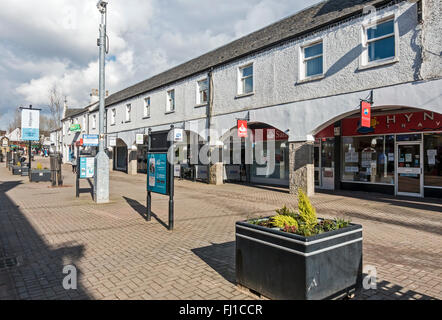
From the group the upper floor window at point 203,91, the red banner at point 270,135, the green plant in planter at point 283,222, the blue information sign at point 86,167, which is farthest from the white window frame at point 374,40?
the blue information sign at point 86,167

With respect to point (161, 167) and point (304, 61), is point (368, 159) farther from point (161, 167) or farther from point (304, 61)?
point (161, 167)

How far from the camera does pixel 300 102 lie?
1279 cm

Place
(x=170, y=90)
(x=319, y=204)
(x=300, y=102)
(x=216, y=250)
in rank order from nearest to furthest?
(x=216, y=250) < (x=319, y=204) < (x=300, y=102) < (x=170, y=90)

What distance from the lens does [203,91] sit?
61.5 feet

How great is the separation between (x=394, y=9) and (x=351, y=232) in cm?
956

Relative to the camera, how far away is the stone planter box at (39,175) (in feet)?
58.4

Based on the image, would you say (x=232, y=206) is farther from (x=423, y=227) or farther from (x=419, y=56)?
(x=419, y=56)

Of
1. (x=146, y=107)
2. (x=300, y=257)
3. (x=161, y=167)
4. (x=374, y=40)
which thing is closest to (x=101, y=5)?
(x=161, y=167)

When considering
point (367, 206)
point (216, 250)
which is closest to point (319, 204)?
point (367, 206)

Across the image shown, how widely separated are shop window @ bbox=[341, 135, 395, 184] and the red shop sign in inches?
13.9

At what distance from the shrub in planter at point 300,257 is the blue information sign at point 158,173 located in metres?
3.50

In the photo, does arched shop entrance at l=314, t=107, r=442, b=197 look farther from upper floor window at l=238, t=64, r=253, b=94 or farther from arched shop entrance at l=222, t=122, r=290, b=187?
upper floor window at l=238, t=64, r=253, b=94

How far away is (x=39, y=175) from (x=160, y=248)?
1566 centimetres
